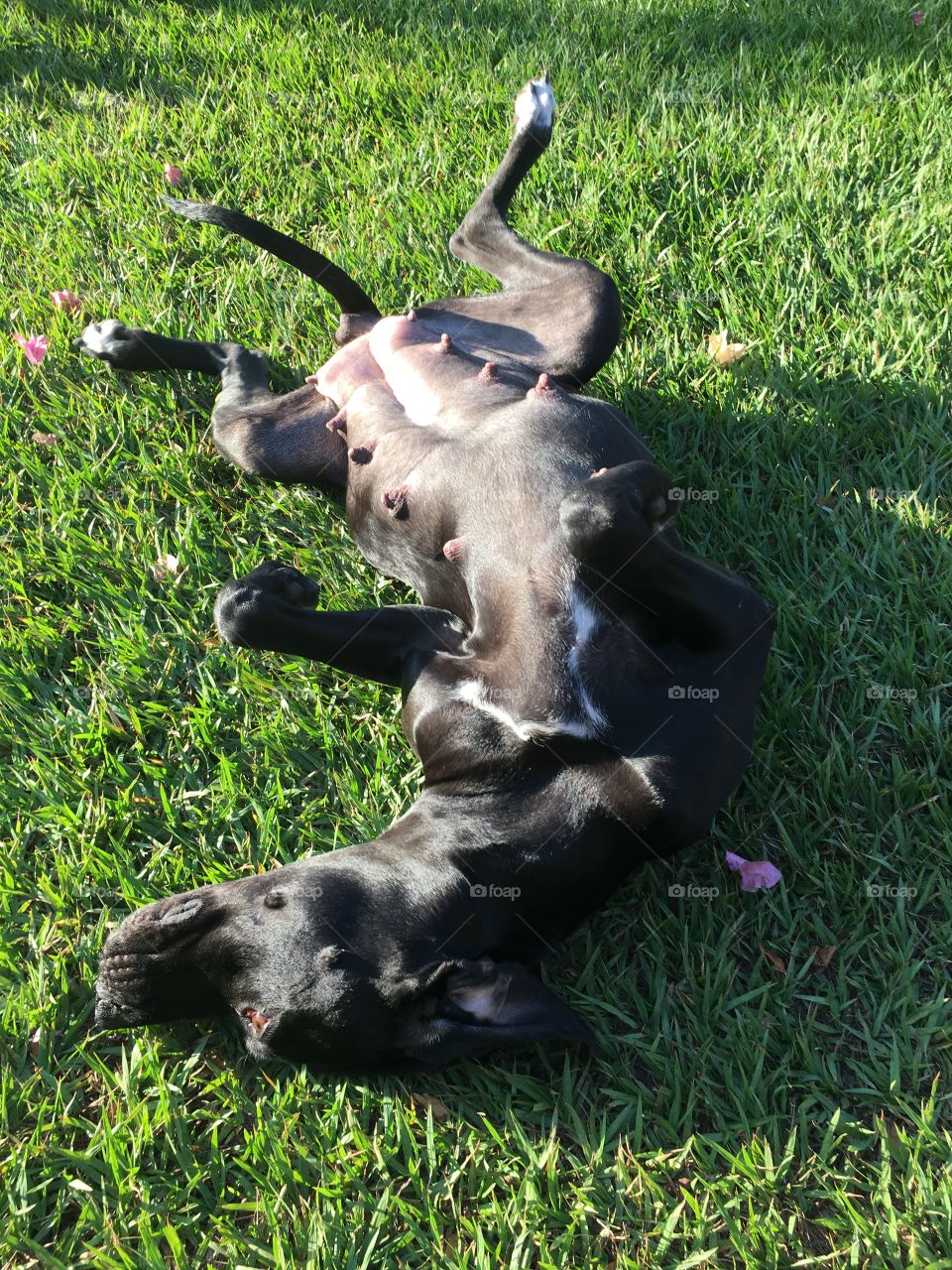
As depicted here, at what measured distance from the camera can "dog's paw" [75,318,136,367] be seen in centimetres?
416

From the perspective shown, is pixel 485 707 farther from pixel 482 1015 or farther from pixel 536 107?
pixel 536 107

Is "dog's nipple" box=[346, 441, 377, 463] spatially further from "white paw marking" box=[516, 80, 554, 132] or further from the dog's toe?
"white paw marking" box=[516, 80, 554, 132]

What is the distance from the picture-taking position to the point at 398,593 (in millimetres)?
3533

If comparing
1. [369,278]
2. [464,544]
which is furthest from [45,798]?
[369,278]

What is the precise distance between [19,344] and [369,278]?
1535mm

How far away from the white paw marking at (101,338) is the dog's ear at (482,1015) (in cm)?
302

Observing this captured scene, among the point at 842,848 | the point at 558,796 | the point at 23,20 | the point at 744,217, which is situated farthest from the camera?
the point at 23,20

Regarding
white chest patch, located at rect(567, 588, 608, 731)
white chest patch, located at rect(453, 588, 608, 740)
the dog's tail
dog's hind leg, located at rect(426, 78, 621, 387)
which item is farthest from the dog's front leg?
the dog's tail

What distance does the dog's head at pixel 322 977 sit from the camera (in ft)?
7.35

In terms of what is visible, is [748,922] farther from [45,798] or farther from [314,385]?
[314,385]

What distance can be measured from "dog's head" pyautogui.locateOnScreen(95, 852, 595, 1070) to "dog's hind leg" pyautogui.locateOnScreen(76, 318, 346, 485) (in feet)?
5.96

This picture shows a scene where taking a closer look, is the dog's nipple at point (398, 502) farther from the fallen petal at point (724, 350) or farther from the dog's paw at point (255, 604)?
the fallen petal at point (724, 350)

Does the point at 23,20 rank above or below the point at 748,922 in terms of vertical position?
above

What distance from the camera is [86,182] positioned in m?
5.32
